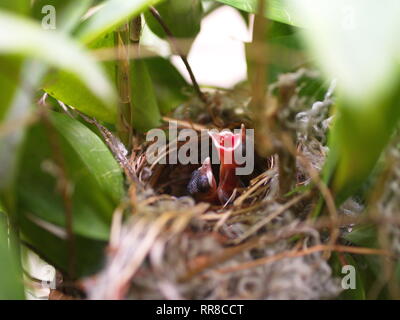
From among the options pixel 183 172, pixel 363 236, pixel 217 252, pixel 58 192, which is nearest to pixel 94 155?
pixel 58 192

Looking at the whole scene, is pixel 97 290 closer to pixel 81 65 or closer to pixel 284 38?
pixel 81 65

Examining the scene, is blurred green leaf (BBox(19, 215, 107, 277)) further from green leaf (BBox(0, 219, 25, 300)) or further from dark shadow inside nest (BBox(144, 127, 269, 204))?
dark shadow inside nest (BBox(144, 127, 269, 204))

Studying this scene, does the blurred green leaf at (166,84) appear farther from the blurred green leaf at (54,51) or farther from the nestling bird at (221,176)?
the blurred green leaf at (54,51)

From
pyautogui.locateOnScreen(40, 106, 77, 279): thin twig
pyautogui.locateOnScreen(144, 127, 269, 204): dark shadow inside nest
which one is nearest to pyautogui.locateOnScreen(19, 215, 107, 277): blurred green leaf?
pyautogui.locateOnScreen(40, 106, 77, 279): thin twig

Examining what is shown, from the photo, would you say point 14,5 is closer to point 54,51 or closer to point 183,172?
point 54,51

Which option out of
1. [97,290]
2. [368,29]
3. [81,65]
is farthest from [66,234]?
[368,29]
